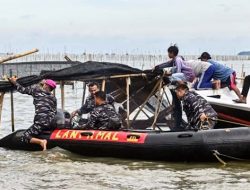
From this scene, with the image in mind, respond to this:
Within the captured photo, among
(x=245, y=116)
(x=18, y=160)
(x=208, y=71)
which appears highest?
(x=208, y=71)

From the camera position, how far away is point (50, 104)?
478 inches

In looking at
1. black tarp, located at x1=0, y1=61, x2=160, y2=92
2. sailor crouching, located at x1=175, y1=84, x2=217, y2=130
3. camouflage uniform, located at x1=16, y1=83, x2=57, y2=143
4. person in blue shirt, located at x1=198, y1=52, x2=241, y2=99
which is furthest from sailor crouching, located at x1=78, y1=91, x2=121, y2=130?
person in blue shirt, located at x1=198, y1=52, x2=241, y2=99

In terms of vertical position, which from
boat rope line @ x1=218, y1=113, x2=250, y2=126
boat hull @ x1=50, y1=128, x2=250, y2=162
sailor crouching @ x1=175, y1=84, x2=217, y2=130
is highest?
sailor crouching @ x1=175, y1=84, x2=217, y2=130

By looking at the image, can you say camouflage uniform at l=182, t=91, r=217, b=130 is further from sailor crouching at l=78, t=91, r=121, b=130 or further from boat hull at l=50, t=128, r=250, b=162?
sailor crouching at l=78, t=91, r=121, b=130

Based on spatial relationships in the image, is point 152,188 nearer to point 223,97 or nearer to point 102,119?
point 102,119

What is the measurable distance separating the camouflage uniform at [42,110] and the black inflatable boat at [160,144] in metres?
0.44

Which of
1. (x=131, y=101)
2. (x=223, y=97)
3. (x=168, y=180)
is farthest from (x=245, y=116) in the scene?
(x=168, y=180)

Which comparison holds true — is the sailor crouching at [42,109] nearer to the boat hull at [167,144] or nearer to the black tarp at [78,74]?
the black tarp at [78,74]

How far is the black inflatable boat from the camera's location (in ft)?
34.8

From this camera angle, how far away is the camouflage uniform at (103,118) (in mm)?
11555

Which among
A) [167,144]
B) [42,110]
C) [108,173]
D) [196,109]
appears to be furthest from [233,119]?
[42,110]

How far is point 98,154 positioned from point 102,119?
71cm

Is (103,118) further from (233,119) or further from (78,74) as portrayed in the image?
(233,119)

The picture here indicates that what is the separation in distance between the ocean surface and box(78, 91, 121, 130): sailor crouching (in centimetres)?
69
